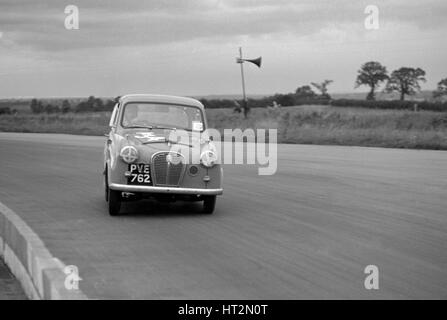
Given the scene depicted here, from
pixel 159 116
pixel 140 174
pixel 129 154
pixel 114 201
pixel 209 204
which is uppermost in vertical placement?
pixel 159 116

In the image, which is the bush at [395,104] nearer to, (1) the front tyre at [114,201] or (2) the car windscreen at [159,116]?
(2) the car windscreen at [159,116]

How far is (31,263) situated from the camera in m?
6.55

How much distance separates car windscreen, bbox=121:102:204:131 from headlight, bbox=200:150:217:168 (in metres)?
1.20

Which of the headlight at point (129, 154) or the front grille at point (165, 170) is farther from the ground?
the headlight at point (129, 154)

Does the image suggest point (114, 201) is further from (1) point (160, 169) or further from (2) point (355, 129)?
(2) point (355, 129)

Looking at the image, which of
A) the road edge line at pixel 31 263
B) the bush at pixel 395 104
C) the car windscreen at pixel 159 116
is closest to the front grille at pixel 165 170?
the car windscreen at pixel 159 116

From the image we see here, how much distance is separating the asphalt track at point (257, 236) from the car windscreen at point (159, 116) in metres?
1.23

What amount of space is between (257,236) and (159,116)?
3.57 metres

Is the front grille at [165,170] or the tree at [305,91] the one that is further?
the tree at [305,91]

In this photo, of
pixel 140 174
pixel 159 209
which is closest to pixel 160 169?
pixel 140 174

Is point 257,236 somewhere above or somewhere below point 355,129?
above

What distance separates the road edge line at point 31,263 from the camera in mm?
5598

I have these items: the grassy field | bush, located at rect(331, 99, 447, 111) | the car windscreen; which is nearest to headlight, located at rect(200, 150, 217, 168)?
the car windscreen

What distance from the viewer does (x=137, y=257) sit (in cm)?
781
